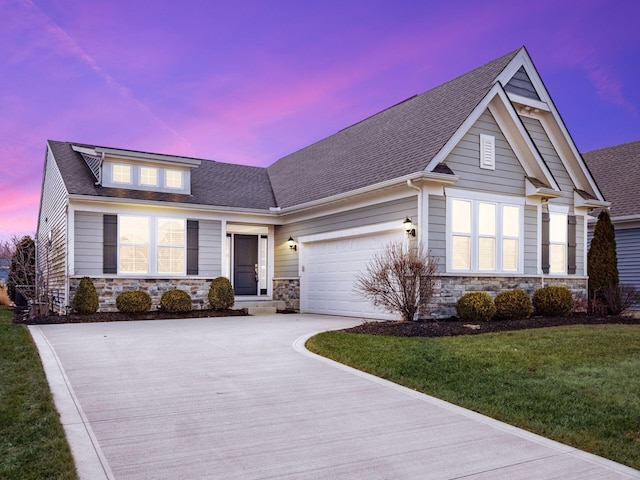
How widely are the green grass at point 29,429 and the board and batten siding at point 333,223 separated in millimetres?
8595

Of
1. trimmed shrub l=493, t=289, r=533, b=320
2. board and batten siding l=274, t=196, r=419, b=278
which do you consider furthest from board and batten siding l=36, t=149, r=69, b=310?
trimmed shrub l=493, t=289, r=533, b=320

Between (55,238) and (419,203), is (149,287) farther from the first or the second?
(419,203)

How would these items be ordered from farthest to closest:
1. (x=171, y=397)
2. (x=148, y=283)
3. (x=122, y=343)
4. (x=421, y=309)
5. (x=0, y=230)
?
(x=0, y=230), (x=148, y=283), (x=421, y=309), (x=122, y=343), (x=171, y=397)

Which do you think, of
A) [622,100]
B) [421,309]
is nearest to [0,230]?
[421,309]

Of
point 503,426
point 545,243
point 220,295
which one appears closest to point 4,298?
point 220,295

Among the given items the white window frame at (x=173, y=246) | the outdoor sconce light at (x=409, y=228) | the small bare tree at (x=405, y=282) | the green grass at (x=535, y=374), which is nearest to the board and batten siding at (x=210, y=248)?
the white window frame at (x=173, y=246)

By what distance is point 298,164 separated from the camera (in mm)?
20875

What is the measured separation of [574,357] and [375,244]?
688cm

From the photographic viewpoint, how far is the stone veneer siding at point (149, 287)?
49.2ft

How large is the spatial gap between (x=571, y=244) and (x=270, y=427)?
1370 centimetres

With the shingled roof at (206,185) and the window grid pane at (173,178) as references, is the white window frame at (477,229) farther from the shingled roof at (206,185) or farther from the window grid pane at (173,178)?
the window grid pane at (173,178)

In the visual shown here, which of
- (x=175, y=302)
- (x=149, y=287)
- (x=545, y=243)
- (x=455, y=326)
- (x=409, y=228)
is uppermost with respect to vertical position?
(x=409, y=228)

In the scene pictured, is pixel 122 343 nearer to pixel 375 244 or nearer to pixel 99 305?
pixel 99 305

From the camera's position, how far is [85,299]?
1427 cm
